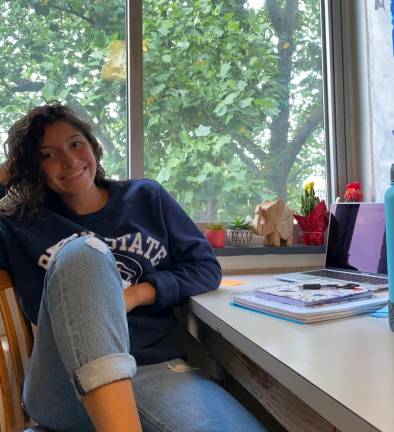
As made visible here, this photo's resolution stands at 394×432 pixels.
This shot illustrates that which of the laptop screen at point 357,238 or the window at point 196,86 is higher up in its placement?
the window at point 196,86

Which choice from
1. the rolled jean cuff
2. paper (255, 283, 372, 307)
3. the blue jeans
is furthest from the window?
the rolled jean cuff

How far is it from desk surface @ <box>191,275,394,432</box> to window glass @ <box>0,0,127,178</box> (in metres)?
0.91

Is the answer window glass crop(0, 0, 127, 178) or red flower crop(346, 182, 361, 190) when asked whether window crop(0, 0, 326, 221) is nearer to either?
window glass crop(0, 0, 127, 178)

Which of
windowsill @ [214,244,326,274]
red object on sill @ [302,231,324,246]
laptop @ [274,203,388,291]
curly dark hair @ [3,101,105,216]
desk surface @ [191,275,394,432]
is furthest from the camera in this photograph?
red object on sill @ [302,231,324,246]

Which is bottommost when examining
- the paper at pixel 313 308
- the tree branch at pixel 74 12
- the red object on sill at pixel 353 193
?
the paper at pixel 313 308

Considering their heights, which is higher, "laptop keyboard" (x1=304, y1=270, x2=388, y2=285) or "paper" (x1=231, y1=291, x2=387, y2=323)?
"laptop keyboard" (x1=304, y1=270, x2=388, y2=285)

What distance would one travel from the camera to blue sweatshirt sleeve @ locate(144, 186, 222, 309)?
3.31 ft

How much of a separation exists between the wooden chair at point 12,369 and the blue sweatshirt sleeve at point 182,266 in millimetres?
300

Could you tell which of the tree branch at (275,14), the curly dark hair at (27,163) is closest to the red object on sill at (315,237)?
the tree branch at (275,14)

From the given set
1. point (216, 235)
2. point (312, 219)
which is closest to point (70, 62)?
point (216, 235)

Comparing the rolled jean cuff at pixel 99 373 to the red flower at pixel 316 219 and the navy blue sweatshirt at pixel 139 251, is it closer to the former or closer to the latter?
the navy blue sweatshirt at pixel 139 251

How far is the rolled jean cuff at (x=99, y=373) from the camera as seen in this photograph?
2.09ft

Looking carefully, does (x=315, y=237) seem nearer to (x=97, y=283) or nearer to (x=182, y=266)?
(x=182, y=266)

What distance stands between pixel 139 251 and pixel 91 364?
435 millimetres
